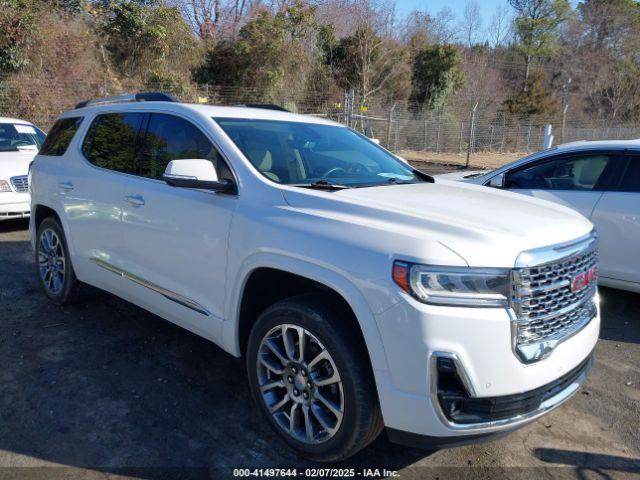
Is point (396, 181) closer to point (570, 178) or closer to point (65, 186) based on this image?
point (570, 178)

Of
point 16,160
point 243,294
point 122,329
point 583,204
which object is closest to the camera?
point 243,294

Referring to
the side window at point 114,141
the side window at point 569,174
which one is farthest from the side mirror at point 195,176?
the side window at point 569,174

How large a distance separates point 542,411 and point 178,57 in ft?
71.5

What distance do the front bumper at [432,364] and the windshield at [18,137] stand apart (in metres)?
8.40

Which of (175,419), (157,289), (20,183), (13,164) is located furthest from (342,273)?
(13,164)

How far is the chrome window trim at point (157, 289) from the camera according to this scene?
3.28 m

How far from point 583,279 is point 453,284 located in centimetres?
93

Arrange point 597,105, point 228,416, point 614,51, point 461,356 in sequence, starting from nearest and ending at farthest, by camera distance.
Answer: point 461,356
point 228,416
point 597,105
point 614,51

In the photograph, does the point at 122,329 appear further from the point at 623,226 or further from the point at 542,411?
the point at 623,226

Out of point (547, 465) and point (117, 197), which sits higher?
point (117, 197)

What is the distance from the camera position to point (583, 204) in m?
4.94

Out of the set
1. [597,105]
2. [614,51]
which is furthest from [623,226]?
[614,51]

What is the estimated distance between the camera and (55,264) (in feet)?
15.9

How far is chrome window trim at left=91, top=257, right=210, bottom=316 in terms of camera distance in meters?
3.28
